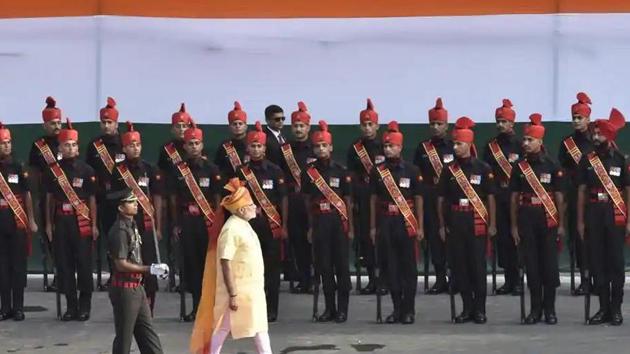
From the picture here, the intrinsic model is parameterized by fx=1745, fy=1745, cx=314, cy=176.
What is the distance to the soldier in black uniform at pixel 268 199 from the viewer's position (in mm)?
15555

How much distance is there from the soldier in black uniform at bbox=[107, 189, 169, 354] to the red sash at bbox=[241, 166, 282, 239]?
2.90 meters

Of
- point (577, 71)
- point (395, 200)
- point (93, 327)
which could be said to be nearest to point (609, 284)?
point (395, 200)

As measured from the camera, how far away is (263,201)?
51.1 ft

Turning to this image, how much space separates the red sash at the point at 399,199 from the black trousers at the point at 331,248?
529mm

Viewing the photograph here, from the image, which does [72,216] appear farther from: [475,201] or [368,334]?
[475,201]

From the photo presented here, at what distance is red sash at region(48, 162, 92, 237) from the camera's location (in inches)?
617

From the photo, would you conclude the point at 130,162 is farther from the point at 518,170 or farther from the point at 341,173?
the point at 518,170

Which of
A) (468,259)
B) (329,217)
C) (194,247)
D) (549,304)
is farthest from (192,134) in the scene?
(549,304)

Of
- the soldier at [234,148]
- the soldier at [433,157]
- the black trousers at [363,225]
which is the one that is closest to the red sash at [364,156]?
the black trousers at [363,225]

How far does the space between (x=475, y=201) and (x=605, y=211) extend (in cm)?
113

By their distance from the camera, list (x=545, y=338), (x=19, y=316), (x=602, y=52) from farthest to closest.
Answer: (x=602, y=52) < (x=19, y=316) < (x=545, y=338)

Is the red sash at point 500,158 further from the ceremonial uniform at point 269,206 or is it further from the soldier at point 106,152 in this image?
the soldier at point 106,152

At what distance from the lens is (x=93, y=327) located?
15.4m

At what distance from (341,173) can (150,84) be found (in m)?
3.63
